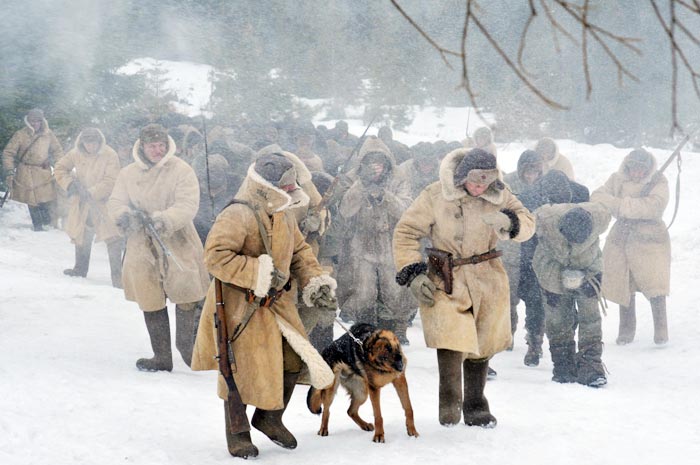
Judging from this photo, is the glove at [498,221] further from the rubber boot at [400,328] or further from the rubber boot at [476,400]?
the rubber boot at [400,328]

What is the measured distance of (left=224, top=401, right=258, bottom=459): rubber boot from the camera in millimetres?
4012

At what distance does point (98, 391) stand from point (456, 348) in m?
2.39

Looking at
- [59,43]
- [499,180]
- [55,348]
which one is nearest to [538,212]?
[499,180]

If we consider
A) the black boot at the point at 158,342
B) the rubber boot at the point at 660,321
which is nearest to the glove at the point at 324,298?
the black boot at the point at 158,342

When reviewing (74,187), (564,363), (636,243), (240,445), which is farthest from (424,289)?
(74,187)

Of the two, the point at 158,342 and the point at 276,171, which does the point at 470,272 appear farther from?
the point at 158,342

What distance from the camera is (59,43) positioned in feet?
44.7

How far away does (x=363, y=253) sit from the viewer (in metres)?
6.58

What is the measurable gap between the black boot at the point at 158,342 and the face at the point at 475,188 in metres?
2.64

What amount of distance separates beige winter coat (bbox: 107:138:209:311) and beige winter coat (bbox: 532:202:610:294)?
2.74m

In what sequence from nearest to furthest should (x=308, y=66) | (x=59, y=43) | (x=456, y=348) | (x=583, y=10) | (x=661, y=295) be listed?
(x=583, y=10) → (x=456, y=348) → (x=661, y=295) → (x=59, y=43) → (x=308, y=66)

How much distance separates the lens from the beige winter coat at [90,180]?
9.52 m

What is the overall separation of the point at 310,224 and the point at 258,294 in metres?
2.18

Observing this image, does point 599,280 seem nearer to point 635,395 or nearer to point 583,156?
point 635,395
